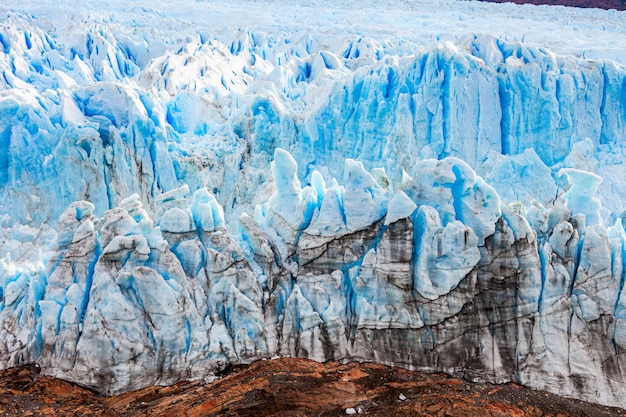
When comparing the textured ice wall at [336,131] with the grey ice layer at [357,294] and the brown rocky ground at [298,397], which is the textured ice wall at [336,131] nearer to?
the grey ice layer at [357,294]

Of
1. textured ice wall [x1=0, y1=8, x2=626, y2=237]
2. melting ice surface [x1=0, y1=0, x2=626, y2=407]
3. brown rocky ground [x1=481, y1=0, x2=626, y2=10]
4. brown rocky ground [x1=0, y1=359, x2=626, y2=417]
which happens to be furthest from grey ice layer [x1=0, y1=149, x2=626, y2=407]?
brown rocky ground [x1=481, y1=0, x2=626, y2=10]

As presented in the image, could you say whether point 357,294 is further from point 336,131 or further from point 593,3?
point 593,3

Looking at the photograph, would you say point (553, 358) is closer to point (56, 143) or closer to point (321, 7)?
point (56, 143)

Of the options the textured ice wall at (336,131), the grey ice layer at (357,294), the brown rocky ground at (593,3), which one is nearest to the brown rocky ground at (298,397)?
the grey ice layer at (357,294)

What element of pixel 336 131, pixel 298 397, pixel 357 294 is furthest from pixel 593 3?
pixel 298 397

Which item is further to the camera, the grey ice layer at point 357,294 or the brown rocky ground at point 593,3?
the brown rocky ground at point 593,3

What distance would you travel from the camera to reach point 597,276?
9.49m

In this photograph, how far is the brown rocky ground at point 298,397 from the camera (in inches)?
306

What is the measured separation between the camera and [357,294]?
388 inches

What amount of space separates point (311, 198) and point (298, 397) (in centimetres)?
419

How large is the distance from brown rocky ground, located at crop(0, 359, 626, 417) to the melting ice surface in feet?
1.39

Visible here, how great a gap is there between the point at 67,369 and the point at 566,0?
149 feet

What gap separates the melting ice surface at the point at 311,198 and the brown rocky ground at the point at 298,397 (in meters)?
0.42

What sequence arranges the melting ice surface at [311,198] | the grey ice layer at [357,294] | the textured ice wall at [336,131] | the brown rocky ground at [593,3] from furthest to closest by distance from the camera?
the brown rocky ground at [593,3] → the textured ice wall at [336,131] → the melting ice surface at [311,198] → the grey ice layer at [357,294]
